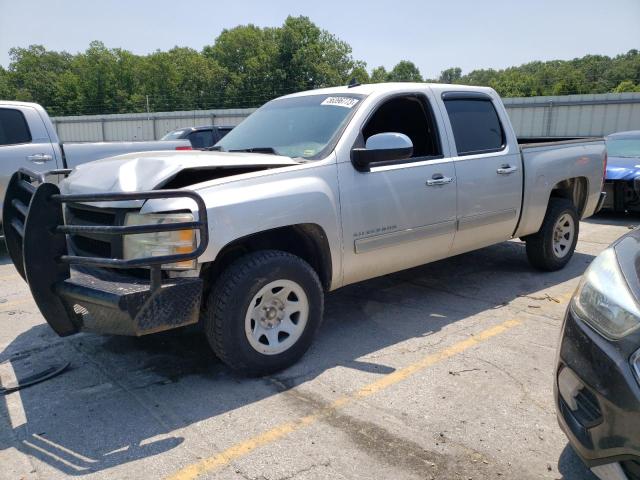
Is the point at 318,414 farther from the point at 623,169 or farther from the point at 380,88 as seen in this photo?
the point at 623,169

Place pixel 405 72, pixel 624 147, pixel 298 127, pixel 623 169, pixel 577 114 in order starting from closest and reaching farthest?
pixel 298 127 → pixel 623 169 → pixel 624 147 → pixel 577 114 → pixel 405 72

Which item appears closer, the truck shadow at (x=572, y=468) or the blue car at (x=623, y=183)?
the truck shadow at (x=572, y=468)

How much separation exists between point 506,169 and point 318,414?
10.6ft

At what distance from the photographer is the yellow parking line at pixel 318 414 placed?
2697 mm

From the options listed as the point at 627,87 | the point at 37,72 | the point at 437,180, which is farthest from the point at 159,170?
the point at 37,72

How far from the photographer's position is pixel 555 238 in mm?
6133

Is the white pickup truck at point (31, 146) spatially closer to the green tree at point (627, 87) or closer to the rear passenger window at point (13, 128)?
the rear passenger window at point (13, 128)

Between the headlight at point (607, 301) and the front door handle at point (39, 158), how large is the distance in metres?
6.76

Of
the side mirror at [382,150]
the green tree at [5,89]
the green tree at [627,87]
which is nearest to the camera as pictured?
the side mirror at [382,150]

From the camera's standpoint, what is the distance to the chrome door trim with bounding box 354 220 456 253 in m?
4.11

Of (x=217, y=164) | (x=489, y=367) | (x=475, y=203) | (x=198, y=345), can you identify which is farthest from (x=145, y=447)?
(x=475, y=203)

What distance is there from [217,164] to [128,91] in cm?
7087

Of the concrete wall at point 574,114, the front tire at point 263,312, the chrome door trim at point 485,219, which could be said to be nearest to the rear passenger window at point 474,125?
the chrome door trim at point 485,219

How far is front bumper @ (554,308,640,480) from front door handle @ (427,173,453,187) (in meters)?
2.35
